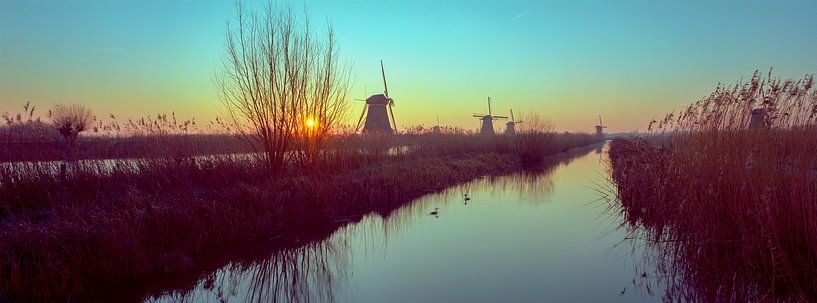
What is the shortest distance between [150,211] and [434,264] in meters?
3.45

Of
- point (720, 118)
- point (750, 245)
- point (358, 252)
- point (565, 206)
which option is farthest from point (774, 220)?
point (565, 206)

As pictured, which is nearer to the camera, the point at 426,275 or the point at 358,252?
the point at 426,275

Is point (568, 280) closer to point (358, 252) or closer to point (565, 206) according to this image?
point (358, 252)

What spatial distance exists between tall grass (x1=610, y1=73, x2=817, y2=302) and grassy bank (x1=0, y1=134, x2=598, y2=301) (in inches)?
194

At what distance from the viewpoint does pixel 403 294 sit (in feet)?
→ 15.2

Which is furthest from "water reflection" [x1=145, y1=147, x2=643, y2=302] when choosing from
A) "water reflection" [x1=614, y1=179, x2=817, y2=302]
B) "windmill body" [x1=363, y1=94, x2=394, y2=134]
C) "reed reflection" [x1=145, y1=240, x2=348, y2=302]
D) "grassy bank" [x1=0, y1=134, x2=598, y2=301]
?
"windmill body" [x1=363, y1=94, x2=394, y2=134]

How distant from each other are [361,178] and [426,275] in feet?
15.8

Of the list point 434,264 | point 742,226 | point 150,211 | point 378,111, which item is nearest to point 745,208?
point 742,226

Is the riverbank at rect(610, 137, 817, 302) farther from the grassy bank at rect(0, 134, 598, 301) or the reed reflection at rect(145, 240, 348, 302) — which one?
the grassy bank at rect(0, 134, 598, 301)

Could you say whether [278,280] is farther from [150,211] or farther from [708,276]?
[708,276]

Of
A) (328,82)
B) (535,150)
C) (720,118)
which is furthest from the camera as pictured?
(535,150)

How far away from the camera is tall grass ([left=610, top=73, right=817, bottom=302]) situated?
3.84 m

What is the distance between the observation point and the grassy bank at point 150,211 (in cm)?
416

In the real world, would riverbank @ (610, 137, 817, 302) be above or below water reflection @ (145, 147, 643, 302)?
above
